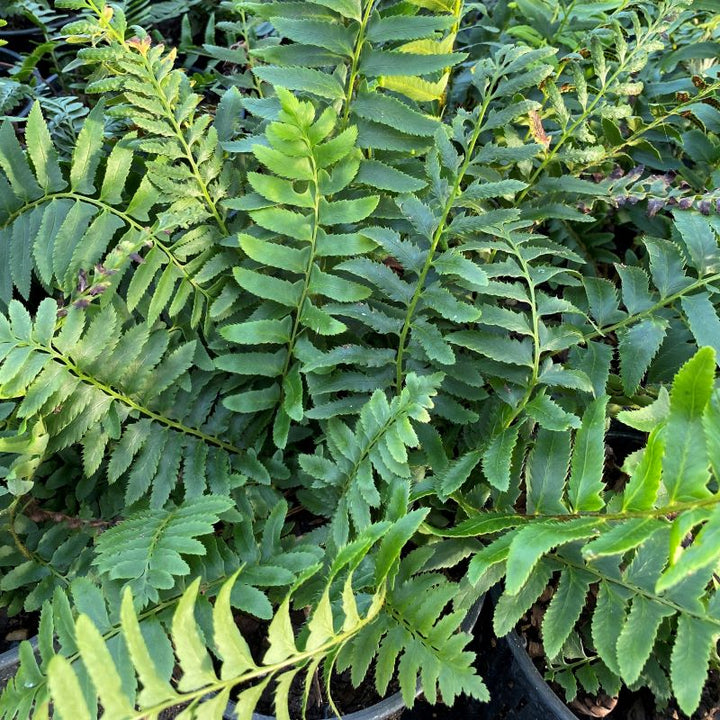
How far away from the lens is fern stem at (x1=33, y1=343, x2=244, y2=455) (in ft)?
3.34

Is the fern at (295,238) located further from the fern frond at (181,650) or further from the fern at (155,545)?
the fern frond at (181,650)

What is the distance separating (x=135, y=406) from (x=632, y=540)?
79cm

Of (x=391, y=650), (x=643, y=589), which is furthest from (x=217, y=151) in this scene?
(x=643, y=589)

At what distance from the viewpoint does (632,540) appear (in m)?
0.69

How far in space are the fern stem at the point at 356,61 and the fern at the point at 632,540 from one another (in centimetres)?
64

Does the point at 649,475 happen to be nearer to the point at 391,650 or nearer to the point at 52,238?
the point at 391,650

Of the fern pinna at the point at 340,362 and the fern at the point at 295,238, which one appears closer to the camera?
the fern pinna at the point at 340,362

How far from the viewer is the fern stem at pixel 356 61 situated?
1.07m

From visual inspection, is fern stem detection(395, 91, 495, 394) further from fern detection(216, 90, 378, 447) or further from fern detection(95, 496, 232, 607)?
fern detection(95, 496, 232, 607)

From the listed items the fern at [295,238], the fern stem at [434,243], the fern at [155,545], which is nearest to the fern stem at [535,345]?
the fern stem at [434,243]

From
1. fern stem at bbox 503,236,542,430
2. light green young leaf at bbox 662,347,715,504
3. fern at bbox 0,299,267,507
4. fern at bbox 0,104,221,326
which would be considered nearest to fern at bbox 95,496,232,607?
fern at bbox 0,299,267,507

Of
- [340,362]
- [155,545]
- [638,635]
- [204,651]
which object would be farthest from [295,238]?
[638,635]

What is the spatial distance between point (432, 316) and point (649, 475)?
1.72 ft

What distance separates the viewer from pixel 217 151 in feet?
3.98
